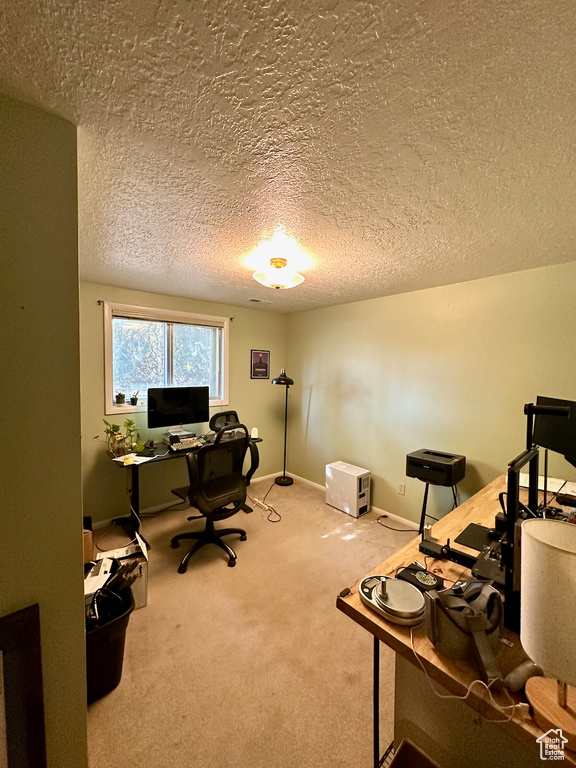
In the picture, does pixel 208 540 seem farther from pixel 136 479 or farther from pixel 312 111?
pixel 312 111

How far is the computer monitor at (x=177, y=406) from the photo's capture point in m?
2.89

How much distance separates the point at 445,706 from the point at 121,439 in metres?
2.78

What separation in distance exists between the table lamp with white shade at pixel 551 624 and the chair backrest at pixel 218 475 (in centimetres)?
172

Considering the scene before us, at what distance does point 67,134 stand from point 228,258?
1.17 meters

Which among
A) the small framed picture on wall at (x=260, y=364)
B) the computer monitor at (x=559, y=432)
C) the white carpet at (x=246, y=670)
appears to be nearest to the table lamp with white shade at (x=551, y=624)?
the white carpet at (x=246, y=670)

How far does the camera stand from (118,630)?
133cm

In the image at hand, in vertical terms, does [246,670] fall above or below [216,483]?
below

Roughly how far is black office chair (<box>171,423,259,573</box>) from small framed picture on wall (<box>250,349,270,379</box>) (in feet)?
5.21

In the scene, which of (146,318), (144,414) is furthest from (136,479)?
(146,318)

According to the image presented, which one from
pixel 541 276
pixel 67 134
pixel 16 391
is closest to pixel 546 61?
pixel 67 134

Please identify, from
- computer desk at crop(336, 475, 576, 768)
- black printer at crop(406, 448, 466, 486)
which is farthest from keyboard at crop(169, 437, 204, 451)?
computer desk at crop(336, 475, 576, 768)

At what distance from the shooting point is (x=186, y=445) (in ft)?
9.38

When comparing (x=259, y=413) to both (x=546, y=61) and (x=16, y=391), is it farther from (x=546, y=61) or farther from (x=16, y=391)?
(x=546, y=61)

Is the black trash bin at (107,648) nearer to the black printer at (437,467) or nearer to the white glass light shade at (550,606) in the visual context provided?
the white glass light shade at (550,606)
